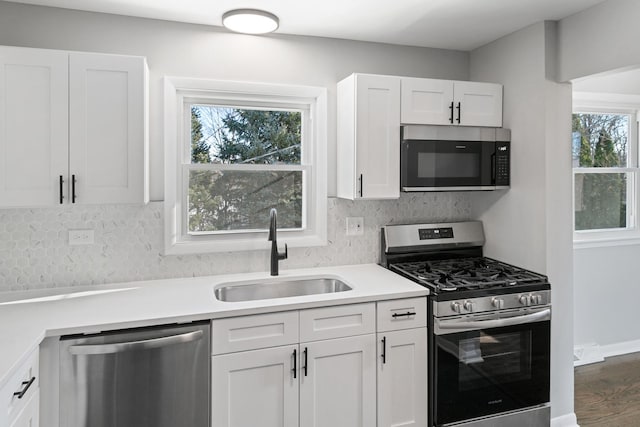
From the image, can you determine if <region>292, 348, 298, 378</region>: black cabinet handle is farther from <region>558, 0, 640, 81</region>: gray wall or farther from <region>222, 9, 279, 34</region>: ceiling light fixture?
<region>558, 0, 640, 81</region>: gray wall

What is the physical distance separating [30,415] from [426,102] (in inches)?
95.8

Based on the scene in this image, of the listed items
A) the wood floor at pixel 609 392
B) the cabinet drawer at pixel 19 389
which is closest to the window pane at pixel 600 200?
the wood floor at pixel 609 392

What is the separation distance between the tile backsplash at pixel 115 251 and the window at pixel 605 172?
1.85 metres

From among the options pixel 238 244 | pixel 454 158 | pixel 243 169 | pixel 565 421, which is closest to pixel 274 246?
pixel 238 244

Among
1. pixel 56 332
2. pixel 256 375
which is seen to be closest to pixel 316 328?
pixel 256 375

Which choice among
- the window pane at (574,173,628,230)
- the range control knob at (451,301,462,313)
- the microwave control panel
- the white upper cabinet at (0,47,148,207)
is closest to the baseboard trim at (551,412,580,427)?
the range control knob at (451,301,462,313)

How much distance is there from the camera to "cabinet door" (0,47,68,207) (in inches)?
77.4

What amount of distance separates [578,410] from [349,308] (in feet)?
5.93

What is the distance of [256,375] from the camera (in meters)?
2.02

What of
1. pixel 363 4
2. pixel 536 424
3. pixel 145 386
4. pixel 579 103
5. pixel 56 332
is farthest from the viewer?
pixel 579 103

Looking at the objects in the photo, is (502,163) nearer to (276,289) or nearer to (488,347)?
(488,347)

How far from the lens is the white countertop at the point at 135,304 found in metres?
1.71

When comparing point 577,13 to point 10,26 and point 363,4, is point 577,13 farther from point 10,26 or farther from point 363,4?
point 10,26

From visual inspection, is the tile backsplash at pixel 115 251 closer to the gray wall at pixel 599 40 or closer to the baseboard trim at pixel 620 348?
the gray wall at pixel 599 40
